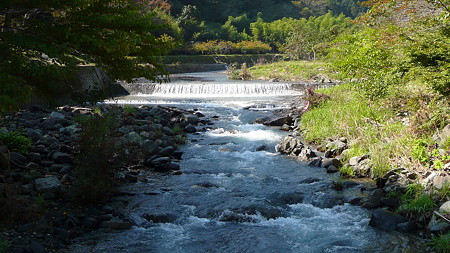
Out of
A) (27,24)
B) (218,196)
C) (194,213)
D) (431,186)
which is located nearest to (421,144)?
(431,186)

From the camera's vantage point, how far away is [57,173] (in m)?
7.94

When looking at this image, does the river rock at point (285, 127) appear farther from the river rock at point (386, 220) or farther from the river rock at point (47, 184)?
the river rock at point (47, 184)

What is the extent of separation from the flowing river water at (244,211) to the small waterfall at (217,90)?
46.5ft

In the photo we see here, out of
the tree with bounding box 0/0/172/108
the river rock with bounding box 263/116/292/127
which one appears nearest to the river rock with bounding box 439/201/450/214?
the tree with bounding box 0/0/172/108

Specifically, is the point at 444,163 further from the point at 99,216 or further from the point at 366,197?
the point at 99,216

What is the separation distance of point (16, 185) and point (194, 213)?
290cm

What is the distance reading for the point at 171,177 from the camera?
923 cm

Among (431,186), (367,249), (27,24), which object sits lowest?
(367,249)

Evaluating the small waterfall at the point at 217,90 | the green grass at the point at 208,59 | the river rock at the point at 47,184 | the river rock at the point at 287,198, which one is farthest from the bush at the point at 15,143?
the green grass at the point at 208,59

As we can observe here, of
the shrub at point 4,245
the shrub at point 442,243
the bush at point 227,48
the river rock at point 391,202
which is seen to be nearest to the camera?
the shrub at point 4,245

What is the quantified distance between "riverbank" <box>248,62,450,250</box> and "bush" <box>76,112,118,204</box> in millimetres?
4709

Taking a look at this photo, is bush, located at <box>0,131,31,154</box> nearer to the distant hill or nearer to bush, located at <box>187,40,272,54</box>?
bush, located at <box>187,40,272,54</box>

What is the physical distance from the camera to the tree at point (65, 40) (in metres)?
5.16

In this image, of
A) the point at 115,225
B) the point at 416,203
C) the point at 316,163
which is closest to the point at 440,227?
the point at 416,203
